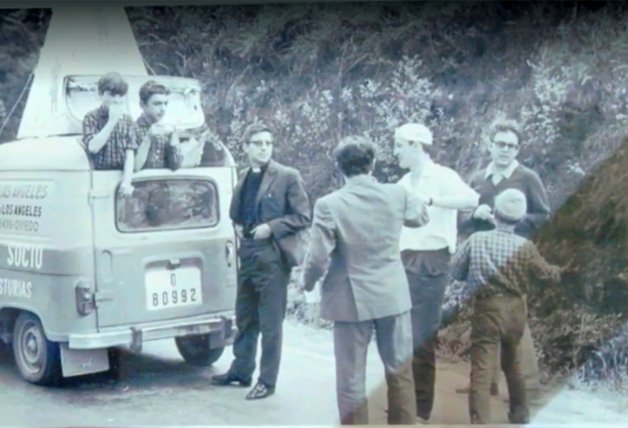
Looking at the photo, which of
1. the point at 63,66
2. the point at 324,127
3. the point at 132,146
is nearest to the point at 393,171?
the point at 324,127

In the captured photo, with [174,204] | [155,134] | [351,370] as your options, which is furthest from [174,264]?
[351,370]

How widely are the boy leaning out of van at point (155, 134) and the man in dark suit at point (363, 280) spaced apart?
2.51ft

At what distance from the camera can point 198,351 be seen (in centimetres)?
566

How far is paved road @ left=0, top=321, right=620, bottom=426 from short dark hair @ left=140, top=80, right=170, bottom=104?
1204 millimetres

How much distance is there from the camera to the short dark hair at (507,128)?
5.70m

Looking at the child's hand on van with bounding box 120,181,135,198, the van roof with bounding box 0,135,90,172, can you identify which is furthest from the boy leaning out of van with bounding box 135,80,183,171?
the van roof with bounding box 0,135,90,172

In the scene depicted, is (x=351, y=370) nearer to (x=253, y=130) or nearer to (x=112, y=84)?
(x=253, y=130)

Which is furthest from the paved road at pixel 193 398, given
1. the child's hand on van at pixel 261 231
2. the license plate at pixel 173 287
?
the child's hand on van at pixel 261 231

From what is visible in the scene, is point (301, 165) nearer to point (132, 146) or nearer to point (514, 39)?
point (132, 146)

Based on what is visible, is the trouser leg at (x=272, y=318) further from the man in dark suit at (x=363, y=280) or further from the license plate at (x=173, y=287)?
the license plate at (x=173, y=287)

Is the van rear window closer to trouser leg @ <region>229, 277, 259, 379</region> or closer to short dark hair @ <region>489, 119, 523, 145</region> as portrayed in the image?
trouser leg @ <region>229, 277, 259, 379</region>

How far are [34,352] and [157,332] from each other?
64cm

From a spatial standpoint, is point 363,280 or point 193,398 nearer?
point 363,280

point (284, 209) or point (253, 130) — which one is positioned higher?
point (253, 130)
